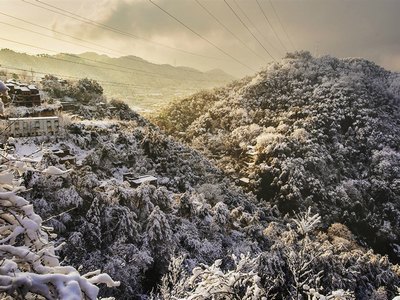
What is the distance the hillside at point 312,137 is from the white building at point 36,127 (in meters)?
33.8

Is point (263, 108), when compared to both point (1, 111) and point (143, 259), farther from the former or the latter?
point (1, 111)

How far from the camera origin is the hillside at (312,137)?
5509 cm

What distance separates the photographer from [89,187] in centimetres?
1914

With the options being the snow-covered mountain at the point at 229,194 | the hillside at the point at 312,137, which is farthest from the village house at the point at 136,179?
the hillside at the point at 312,137

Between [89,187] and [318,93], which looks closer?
[89,187]

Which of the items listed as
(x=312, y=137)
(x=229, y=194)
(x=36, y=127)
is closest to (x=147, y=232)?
(x=36, y=127)

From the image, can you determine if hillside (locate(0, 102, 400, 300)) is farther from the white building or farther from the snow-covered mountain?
the white building

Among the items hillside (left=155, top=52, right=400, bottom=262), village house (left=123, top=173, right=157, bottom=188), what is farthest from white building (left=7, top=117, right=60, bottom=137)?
hillside (left=155, top=52, right=400, bottom=262)

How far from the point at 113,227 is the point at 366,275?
20.5 m

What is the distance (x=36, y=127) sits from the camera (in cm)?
2606

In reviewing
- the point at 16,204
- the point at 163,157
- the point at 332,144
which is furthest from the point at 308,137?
the point at 16,204

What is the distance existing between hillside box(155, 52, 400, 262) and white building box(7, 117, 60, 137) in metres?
33.8

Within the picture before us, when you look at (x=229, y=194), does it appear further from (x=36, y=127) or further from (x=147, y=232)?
(x=36, y=127)

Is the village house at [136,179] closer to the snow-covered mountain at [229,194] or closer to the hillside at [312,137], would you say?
the snow-covered mountain at [229,194]
